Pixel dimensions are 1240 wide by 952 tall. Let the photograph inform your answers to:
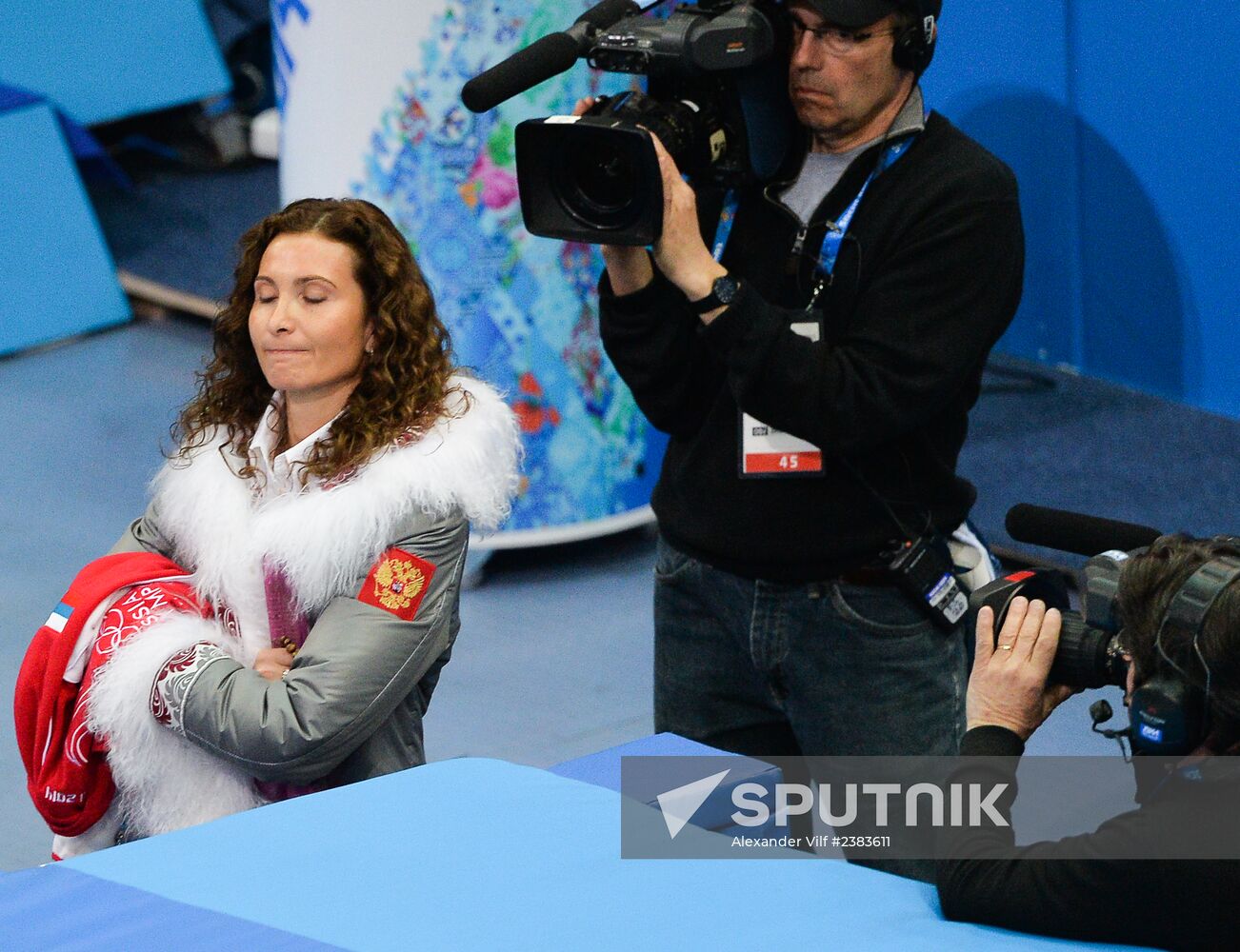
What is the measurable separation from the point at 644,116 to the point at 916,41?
0.35 m

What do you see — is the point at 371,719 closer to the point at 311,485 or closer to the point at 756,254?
the point at 311,485

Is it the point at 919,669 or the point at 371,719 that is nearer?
the point at 371,719

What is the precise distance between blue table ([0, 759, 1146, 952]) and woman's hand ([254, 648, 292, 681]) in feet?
1.16

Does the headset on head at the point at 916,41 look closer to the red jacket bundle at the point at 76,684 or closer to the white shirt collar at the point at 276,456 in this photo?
the white shirt collar at the point at 276,456

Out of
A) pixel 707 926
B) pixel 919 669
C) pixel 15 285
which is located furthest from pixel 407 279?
pixel 15 285

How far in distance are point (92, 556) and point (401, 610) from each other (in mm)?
2670

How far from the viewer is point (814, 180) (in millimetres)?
2260

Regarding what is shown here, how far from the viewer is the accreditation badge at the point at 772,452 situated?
2244 millimetres

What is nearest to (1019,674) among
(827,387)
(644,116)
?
(827,387)

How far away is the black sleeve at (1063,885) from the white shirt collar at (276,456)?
935mm

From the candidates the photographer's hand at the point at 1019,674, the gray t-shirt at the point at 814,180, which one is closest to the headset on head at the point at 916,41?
the gray t-shirt at the point at 814,180

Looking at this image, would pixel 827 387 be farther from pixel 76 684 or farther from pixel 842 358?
pixel 76 684

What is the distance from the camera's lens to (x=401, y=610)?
82.2 inches

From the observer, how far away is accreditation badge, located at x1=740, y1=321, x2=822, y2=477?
7.36 ft
